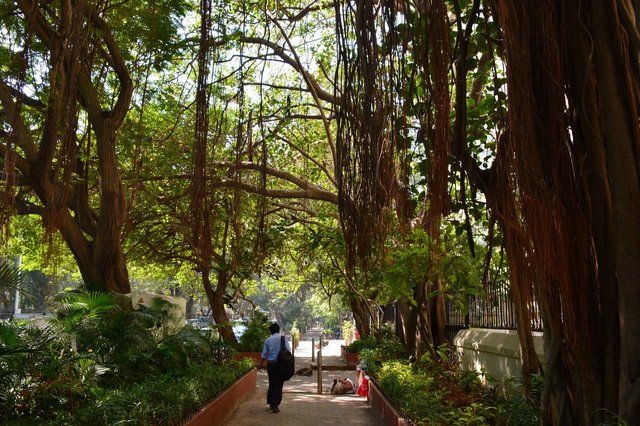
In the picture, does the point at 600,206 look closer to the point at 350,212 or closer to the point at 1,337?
the point at 350,212

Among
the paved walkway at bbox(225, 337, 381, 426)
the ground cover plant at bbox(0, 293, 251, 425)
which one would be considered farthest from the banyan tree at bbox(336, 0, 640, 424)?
the paved walkway at bbox(225, 337, 381, 426)

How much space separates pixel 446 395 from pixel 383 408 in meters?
1.30

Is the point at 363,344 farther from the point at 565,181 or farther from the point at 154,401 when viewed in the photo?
the point at 565,181

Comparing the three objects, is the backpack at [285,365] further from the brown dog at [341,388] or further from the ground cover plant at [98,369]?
the brown dog at [341,388]

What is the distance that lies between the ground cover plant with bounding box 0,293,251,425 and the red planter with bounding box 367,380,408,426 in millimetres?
2344

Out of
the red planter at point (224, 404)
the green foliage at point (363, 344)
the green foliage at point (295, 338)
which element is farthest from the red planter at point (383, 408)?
the green foliage at point (295, 338)

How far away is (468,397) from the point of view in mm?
8148

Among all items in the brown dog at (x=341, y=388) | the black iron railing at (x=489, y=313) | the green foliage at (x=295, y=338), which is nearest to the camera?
the black iron railing at (x=489, y=313)

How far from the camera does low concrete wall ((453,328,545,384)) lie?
794 cm

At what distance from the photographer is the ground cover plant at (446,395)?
6035 mm

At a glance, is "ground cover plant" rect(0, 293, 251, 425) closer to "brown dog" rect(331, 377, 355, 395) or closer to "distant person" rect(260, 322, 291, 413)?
"distant person" rect(260, 322, 291, 413)

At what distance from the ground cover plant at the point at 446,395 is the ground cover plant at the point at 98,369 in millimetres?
2491

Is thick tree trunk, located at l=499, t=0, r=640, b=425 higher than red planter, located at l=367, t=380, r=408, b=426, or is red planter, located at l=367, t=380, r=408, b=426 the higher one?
thick tree trunk, located at l=499, t=0, r=640, b=425

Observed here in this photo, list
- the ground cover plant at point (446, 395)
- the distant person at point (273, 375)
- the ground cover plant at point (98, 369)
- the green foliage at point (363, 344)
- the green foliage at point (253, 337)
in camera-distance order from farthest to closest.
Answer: the green foliage at point (253, 337) < the green foliage at point (363, 344) < the distant person at point (273, 375) < the ground cover plant at point (446, 395) < the ground cover plant at point (98, 369)
